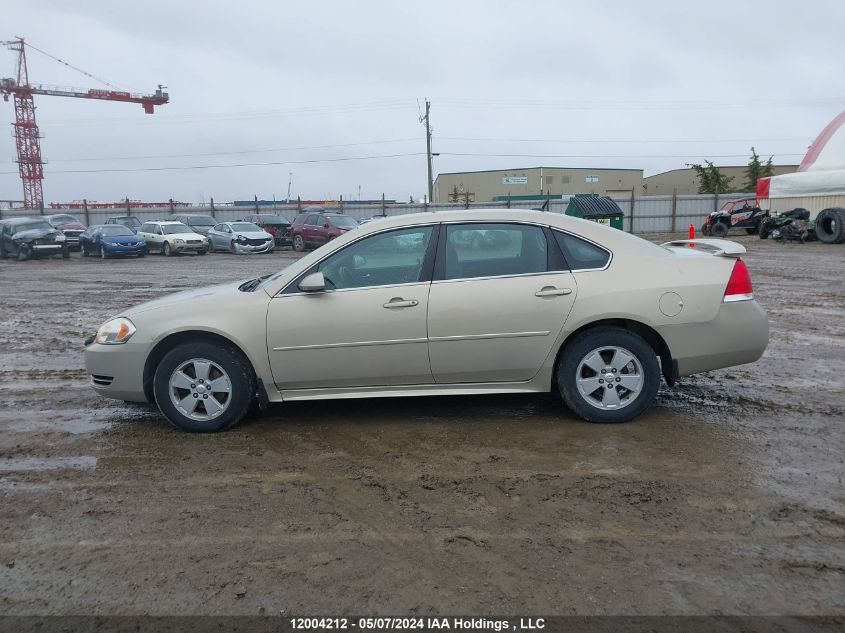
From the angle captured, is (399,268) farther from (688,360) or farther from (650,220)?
(650,220)

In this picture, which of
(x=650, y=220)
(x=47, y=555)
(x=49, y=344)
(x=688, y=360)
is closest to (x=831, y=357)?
(x=688, y=360)

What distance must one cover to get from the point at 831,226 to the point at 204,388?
25628mm

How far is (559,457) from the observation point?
13.6 feet

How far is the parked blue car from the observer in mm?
25609

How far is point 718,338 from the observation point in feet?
15.3

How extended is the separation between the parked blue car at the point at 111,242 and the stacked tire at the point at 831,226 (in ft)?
84.2

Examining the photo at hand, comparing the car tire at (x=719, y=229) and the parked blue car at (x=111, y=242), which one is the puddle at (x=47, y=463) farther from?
the car tire at (x=719, y=229)

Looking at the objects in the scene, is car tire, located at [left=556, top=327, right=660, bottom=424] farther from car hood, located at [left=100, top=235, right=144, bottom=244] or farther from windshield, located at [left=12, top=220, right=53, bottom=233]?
windshield, located at [left=12, top=220, right=53, bottom=233]

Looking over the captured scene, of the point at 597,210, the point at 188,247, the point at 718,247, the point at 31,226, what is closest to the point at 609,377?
the point at 718,247

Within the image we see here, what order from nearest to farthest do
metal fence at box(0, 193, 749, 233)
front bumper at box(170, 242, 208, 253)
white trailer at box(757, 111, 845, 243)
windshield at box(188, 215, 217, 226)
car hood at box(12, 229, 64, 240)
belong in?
1. white trailer at box(757, 111, 845, 243)
2. car hood at box(12, 229, 64, 240)
3. front bumper at box(170, 242, 208, 253)
4. windshield at box(188, 215, 217, 226)
5. metal fence at box(0, 193, 749, 233)

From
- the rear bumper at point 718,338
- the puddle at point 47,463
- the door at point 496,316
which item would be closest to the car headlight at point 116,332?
the puddle at point 47,463

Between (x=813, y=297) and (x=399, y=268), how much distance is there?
9047 millimetres

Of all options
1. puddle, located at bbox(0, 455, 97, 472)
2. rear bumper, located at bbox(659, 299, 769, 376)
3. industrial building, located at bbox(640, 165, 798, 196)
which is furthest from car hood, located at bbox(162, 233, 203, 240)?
industrial building, located at bbox(640, 165, 798, 196)

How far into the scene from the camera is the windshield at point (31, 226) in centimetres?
2541
